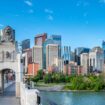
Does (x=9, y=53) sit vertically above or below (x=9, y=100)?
above

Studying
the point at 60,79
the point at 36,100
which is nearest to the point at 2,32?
the point at 36,100

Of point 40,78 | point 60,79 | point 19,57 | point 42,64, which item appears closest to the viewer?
point 19,57

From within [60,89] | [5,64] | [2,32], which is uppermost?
[2,32]

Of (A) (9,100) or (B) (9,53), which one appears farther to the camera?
(B) (9,53)

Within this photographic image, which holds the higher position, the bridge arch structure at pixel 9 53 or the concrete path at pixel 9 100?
the bridge arch structure at pixel 9 53

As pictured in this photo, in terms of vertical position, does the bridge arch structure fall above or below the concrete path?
above

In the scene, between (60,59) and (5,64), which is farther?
(60,59)

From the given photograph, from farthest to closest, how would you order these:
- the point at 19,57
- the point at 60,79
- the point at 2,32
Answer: the point at 60,79 → the point at 2,32 → the point at 19,57

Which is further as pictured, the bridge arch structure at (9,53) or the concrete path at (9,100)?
the bridge arch structure at (9,53)

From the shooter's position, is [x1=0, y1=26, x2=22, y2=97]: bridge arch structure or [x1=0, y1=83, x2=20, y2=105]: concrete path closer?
[x1=0, y1=83, x2=20, y2=105]: concrete path

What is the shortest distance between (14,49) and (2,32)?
137 cm

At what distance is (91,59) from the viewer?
176000mm

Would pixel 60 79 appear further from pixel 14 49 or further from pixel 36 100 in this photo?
pixel 36 100

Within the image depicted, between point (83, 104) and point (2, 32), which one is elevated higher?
point (2, 32)
